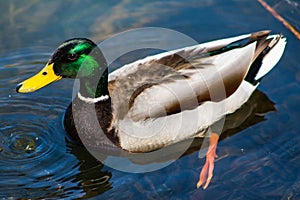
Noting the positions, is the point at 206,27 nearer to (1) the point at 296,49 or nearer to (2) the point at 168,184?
(1) the point at 296,49

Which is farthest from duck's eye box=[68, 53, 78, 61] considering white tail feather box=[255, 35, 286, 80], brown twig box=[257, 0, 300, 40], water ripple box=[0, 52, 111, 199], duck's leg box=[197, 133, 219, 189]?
brown twig box=[257, 0, 300, 40]

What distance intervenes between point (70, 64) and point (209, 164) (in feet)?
5.55

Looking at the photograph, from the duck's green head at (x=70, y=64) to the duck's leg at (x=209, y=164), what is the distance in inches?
54.4

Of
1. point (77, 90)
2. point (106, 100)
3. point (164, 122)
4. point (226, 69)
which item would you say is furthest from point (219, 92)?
point (77, 90)

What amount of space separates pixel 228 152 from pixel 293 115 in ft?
3.13

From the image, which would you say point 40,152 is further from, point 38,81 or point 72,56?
point 72,56

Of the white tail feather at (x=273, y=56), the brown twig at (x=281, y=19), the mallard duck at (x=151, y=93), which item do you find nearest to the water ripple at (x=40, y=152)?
the mallard duck at (x=151, y=93)

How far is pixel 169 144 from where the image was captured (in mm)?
6359

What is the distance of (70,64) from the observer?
234 inches

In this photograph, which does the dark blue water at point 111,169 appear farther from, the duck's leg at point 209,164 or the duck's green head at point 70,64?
the duck's green head at point 70,64

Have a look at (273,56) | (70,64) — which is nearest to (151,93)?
(70,64)

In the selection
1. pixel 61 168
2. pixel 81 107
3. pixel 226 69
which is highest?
pixel 226 69

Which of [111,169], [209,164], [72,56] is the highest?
[72,56]

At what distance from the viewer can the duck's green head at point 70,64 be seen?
5.82 metres
